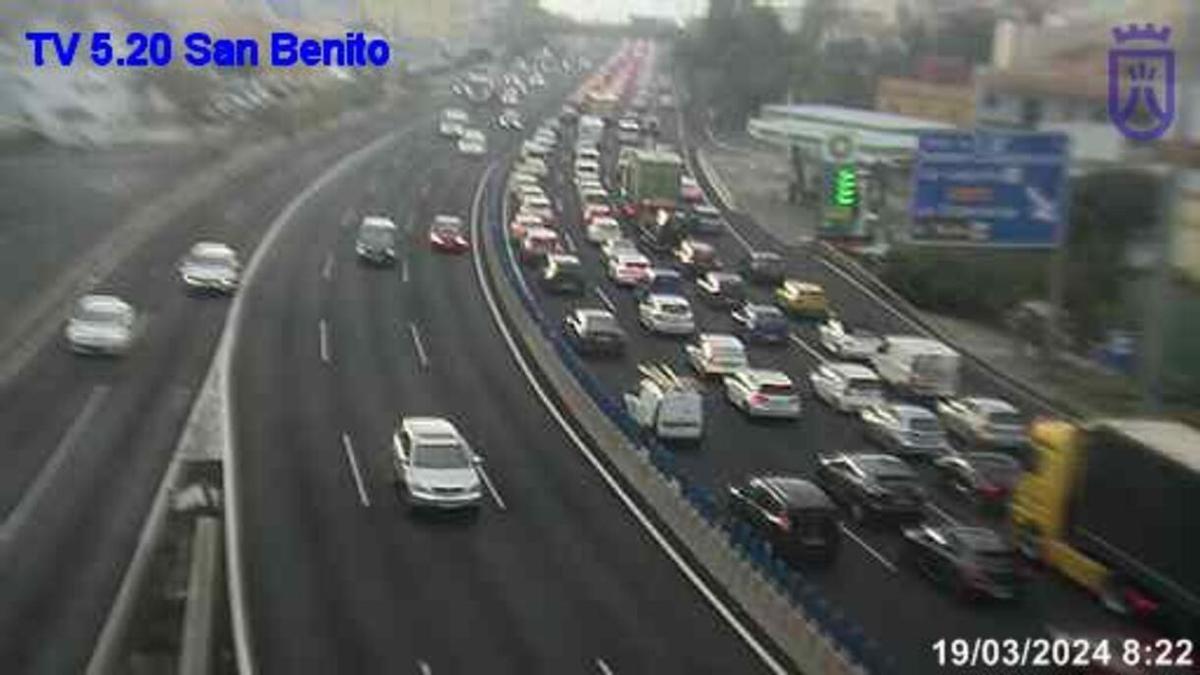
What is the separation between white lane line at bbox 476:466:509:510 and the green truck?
122 feet

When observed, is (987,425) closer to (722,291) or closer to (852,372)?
(852,372)

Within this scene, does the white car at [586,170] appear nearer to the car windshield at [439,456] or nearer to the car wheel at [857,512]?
the car wheel at [857,512]

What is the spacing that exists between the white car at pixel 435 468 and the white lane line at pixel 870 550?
25.7 feet

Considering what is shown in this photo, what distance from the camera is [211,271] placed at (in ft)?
172

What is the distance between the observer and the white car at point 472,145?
104000mm

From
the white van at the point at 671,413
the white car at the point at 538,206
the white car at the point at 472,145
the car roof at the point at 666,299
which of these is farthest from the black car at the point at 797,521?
the white car at the point at 472,145

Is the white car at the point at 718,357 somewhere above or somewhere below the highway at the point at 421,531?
above

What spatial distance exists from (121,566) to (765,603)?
37.6ft

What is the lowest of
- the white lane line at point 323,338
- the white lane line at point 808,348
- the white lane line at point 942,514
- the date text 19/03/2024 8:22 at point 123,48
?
the white lane line at point 942,514

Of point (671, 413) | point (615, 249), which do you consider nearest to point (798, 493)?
point (671, 413)

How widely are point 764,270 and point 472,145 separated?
147 ft

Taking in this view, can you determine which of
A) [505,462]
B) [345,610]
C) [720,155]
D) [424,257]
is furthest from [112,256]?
[720,155]

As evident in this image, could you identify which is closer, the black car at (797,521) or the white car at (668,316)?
the black car at (797,521)

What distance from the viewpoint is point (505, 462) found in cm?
3647
